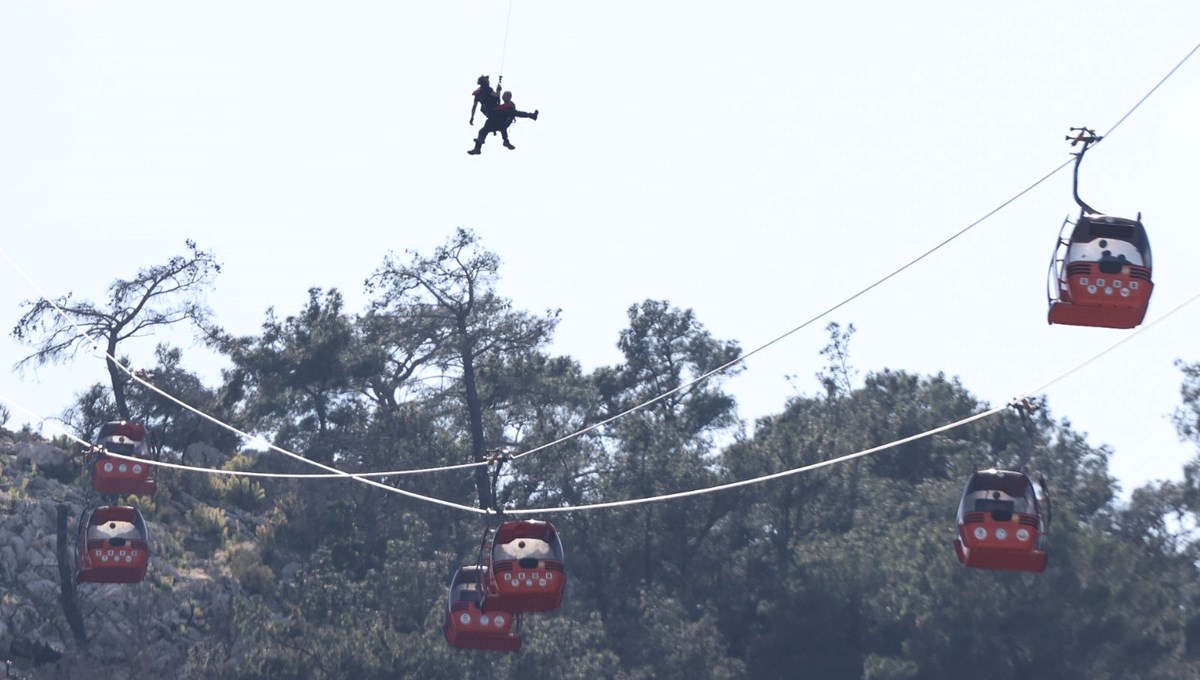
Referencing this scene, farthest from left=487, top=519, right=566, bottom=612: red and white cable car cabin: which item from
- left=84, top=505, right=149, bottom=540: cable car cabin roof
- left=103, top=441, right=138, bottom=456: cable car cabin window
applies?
left=103, top=441, right=138, bottom=456: cable car cabin window

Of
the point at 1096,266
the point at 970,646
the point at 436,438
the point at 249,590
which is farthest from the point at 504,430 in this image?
the point at 1096,266

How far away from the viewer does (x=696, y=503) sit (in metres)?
63.1

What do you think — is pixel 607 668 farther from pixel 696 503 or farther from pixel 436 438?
pixel 436 438

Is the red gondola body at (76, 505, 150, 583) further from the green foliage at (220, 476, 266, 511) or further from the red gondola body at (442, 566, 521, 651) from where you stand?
the green foliage at (220, 476, 266, 511)

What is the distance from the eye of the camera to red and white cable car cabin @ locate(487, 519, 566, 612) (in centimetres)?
2938

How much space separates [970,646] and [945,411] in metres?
18.2

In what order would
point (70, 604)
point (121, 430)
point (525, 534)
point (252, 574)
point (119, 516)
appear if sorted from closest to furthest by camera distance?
point (525, 534), point (119, 516), point (121, 430), point (70, 604), point (252, 574)

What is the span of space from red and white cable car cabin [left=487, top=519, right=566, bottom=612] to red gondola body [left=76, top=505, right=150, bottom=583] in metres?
11.7

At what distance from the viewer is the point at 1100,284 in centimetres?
2558

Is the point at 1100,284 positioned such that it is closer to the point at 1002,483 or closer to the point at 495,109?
the point at 1002,483

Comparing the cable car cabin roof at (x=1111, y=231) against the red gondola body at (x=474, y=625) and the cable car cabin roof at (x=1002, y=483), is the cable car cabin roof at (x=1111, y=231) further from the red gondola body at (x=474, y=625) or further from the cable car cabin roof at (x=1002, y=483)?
the red gondola body at (x=474, y=625)

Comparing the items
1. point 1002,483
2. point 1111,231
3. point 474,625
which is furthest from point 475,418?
point 1111,231

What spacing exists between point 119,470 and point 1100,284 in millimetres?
25699

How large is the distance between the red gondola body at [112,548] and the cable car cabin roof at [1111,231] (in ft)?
69.8
